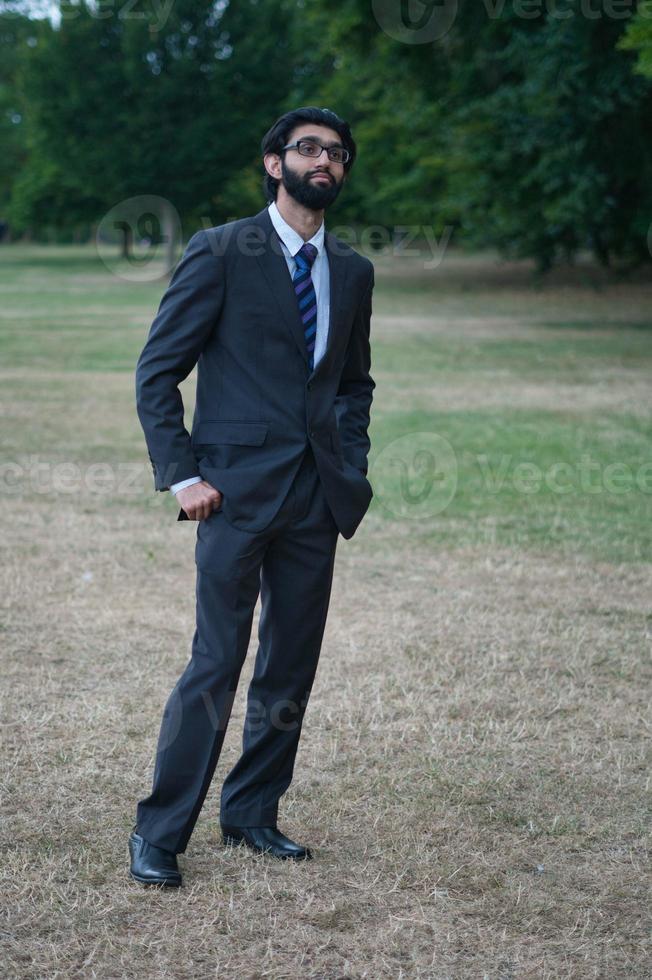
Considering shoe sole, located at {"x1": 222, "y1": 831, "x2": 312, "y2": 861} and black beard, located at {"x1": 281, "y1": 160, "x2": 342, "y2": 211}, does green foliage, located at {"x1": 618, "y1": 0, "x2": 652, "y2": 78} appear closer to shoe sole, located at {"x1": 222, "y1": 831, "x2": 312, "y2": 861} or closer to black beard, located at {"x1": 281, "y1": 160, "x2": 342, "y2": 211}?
black beard, located at {"x1": 281, "y1": 160, "x2": 342, "y2": 211}

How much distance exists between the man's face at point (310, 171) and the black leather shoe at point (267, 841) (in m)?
1.97

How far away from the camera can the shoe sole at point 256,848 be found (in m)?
4.12

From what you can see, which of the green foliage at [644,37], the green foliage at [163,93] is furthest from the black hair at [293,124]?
the green foliage at [163,93]

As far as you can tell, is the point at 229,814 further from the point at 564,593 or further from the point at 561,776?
the point at 564,593

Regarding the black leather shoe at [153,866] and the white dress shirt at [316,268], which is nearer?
the white dress shirt at [316,268]

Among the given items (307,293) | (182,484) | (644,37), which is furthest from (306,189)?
(644,37)

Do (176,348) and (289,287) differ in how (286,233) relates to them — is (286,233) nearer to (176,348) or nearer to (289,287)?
(289,287)

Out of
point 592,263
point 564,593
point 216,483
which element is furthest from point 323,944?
point 592,263

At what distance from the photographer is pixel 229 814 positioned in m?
4.18

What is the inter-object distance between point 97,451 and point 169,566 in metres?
4.31

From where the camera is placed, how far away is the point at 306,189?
369 cm

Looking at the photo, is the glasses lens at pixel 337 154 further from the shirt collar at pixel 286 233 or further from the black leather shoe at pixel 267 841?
the black leather shoe at pixel 267 841

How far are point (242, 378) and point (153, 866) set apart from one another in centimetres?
149

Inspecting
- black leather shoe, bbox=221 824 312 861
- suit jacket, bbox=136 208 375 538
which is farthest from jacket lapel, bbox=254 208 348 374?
black leather shoe, bbox=221 824 312 861
